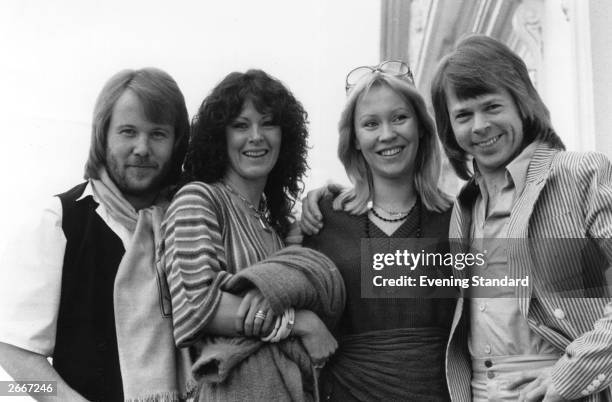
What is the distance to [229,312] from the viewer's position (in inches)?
80.3

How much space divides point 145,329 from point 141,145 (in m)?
0.60

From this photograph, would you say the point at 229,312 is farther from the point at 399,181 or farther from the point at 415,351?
the point at 399,181

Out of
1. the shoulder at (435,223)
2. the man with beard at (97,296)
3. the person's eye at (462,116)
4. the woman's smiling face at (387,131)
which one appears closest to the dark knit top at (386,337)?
the shoulder at (435,223)

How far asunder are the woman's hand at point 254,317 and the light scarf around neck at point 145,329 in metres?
0.28

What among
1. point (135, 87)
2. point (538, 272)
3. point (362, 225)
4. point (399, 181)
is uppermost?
point (135, 87)

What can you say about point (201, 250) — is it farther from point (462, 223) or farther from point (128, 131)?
point (462, 223)

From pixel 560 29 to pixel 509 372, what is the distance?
2310 millimetres

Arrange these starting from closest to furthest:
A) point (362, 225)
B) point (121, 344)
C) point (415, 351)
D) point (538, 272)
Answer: point (538, 272), point (121, 344), point (415, 351), point (362, 225)

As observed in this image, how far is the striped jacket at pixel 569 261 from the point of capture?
181 cm

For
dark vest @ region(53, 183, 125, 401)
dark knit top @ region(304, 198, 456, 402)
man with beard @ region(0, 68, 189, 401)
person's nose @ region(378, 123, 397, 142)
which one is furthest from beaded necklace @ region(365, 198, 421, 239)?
dark vest @ region(53, 183, 125, 401)

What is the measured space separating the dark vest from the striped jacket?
3.91ft

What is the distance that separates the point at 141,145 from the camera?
7.73ft

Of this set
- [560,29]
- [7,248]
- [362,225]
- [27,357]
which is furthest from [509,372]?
[560,29]

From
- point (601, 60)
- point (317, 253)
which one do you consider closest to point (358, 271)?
point (317, 253)
